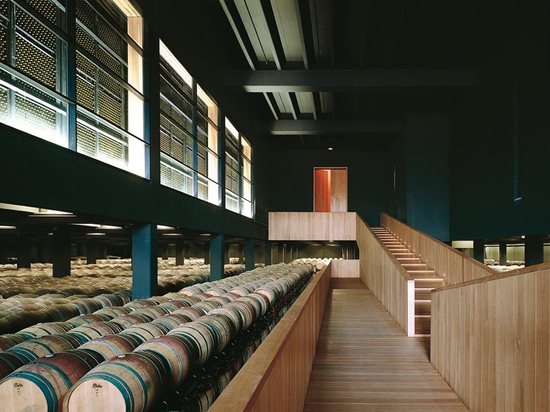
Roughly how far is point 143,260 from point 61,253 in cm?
399

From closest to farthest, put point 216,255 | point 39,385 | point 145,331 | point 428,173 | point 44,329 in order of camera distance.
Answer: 1. point 39,385
2. point 44,329
3. point 145,331
4. point 216,255
5. point 428,173

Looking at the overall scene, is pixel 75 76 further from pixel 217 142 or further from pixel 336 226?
pixel 336 226

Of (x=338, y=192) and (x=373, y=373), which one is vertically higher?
(x=338, y=192)

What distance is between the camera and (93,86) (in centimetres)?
596

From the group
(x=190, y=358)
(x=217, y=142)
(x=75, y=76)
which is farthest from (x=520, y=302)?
(x=217, y=142)

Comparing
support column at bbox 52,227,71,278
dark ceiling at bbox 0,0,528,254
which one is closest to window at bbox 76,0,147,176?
dark ceiling at bbox 0,0,528,254

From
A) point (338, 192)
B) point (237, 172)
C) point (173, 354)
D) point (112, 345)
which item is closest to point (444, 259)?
point (237, 172)

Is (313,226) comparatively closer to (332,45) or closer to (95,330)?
(332,45)

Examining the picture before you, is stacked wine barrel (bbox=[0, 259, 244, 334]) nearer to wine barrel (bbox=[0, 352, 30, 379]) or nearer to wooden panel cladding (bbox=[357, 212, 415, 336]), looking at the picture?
wine barrel (bbox=[0, 352, 30, 379])

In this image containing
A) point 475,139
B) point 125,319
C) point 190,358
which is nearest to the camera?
point 190,358

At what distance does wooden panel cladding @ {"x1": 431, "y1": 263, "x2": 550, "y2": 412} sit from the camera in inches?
107

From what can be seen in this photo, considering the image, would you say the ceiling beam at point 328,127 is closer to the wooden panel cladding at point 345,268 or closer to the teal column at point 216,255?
the wooden panel cladding at point 345,268

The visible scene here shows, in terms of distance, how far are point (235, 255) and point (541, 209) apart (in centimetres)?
1947

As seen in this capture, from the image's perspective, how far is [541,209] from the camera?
962cm
